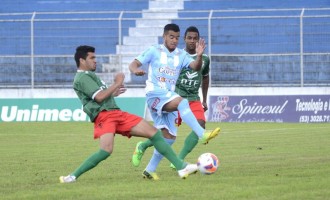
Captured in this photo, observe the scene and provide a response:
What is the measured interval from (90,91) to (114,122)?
0.48m

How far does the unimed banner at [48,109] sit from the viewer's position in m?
31.2

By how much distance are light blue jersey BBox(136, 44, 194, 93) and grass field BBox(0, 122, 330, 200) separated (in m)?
1.24

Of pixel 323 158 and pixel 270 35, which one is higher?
pixel 270 35

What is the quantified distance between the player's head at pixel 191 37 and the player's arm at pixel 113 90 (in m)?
2.74

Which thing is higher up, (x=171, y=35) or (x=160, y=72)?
(x=171, y=35)

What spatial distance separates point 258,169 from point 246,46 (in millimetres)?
18958

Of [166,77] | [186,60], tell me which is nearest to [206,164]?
[166,77]

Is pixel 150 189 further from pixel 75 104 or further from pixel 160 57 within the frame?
pixel 75 104

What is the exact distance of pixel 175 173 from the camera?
13.3 meters

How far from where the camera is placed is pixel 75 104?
1238 inches

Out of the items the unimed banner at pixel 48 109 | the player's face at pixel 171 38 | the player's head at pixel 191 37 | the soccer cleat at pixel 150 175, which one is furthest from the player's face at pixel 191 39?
the unimed banner at pixel 48 109

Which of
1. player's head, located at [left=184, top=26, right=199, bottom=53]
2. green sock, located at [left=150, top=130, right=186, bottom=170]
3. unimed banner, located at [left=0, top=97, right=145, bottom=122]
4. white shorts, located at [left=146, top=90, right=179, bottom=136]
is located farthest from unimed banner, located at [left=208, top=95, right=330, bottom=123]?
green sock, located at [left=150, top=130, right=186, bottom=170]

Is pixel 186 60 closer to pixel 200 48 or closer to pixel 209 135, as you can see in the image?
pixel 200 48

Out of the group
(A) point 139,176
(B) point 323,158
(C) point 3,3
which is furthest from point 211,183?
(C) point 3,3
